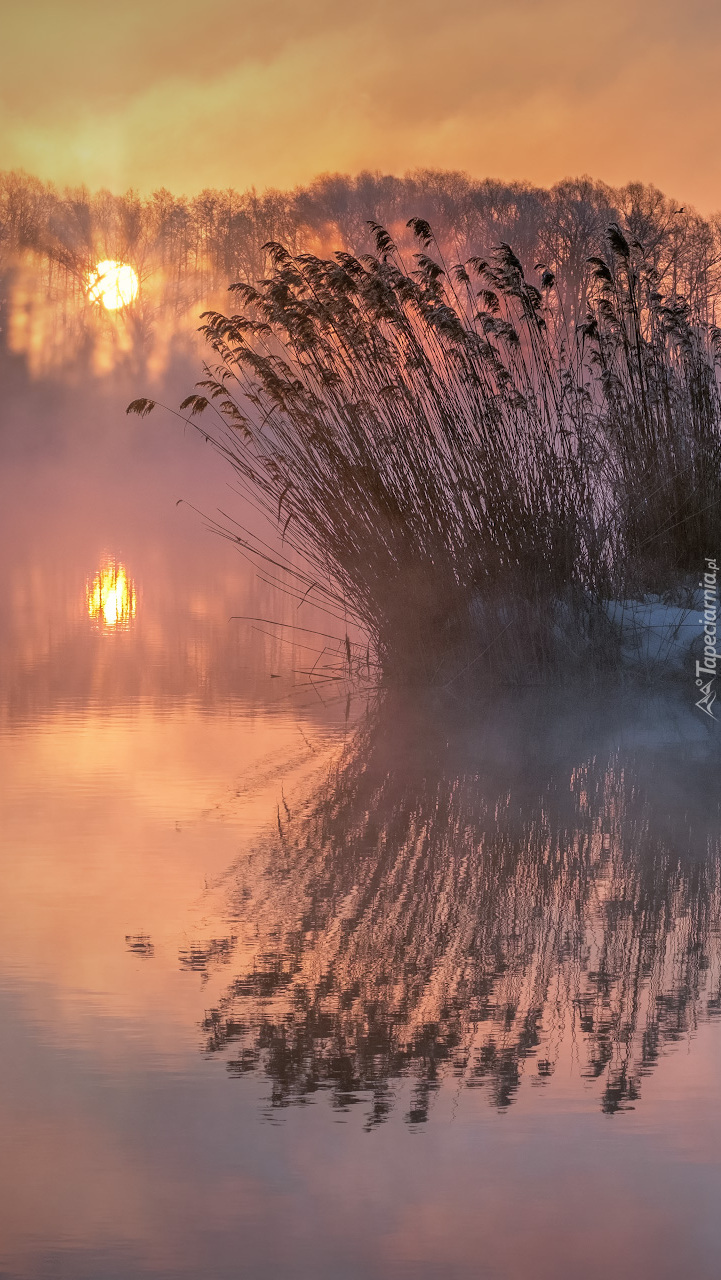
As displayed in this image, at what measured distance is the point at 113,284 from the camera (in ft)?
81.0

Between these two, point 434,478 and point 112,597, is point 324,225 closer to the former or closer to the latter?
point 112,597

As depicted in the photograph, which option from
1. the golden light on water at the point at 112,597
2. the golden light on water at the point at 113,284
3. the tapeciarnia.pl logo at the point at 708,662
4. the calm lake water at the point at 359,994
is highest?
the golden light on water at the point at 113,284

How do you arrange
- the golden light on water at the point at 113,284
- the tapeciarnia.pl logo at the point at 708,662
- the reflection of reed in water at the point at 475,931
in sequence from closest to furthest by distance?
the reflection of reed in water at the point at 475,931 < the tapeciarnia.pl logo at the point at 708,662 < the golden light on water at the point at 113,284

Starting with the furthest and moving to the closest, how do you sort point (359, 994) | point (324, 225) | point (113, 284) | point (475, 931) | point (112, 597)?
1. point (113, 284)
2. point (324, 225)
3. point (112, 597)
4. point (475, 931)
5. point (359, 994)

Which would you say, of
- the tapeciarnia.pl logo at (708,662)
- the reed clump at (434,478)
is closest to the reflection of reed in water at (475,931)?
the tapeciarnia.pl logo at (708,662)

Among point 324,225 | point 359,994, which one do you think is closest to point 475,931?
point 359,994

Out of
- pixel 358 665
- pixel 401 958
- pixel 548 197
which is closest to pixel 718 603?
pixel 358 665

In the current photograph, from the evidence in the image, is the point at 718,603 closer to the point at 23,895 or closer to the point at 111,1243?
the point at 23,895

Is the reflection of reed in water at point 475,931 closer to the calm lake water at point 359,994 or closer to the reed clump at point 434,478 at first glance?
the calm lake water at point 359,994

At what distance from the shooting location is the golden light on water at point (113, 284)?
24.3m

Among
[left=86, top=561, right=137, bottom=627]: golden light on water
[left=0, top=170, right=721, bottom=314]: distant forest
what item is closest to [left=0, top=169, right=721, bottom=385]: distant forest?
[left=0, top=170, right=721, bottom=314]: distant forest

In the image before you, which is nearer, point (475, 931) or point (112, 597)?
point (475, 931)

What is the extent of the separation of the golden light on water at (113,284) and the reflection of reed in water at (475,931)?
71.7 feet

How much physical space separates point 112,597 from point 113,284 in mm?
17604
